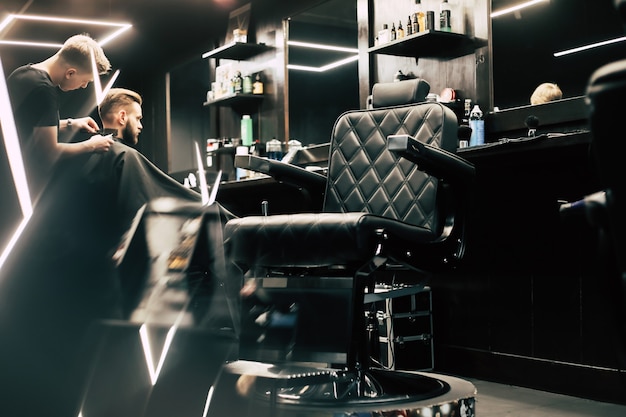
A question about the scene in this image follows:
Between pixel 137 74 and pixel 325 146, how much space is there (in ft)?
17.2

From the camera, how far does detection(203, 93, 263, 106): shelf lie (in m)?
6.35

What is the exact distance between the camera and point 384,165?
2.68 meters

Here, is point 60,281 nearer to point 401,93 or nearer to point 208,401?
point 208,401

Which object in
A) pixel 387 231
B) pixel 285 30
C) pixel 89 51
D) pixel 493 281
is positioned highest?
pixel 285 30

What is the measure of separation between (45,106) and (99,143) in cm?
39

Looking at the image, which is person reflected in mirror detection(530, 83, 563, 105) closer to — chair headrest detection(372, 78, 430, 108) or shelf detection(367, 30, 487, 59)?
shelf detection(367, 30, 487, 59)

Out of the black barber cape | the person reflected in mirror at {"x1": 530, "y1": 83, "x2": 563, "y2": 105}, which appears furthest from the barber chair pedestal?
the person reflected in mirror at {"x1": 530, "y1": 83, "x2": 563, "y2": 105}

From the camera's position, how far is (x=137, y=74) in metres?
9.48

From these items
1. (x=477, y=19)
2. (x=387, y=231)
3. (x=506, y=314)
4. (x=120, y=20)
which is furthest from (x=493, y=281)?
(x=120, y=20)

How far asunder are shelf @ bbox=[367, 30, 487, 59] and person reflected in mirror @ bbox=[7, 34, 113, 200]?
7.16 ft

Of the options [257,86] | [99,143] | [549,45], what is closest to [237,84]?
[257,86]

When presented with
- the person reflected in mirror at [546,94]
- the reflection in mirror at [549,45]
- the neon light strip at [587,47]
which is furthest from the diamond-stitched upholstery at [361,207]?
the neon light strip at [587,47]

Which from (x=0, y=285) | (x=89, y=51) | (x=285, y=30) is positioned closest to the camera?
(x=0, y=285)

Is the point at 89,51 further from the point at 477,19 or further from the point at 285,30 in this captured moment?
the point at 285,30
